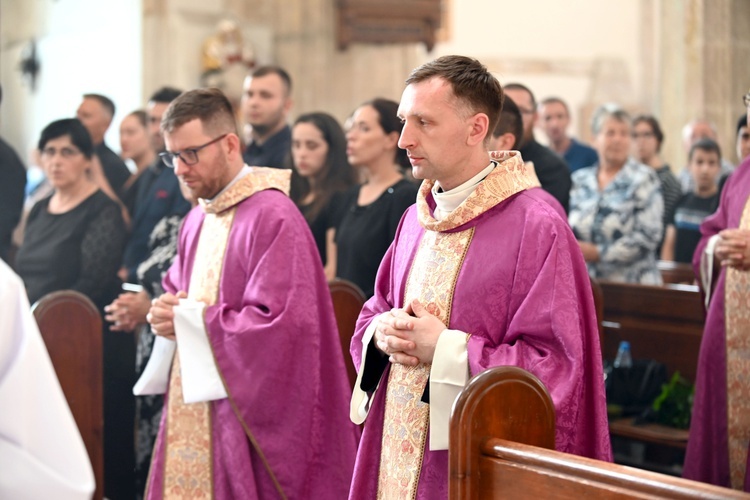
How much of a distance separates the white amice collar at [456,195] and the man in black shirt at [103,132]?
172 inches

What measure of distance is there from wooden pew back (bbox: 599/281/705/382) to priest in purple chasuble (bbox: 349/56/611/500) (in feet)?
9.96

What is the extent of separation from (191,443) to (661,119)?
8.49 m

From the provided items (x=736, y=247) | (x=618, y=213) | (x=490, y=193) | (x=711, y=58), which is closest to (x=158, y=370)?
(x=490, y=193)

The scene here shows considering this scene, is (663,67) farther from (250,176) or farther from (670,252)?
(250,176)

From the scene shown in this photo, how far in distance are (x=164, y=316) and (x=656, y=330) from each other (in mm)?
3059

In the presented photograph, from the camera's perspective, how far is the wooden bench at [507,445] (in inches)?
90.2

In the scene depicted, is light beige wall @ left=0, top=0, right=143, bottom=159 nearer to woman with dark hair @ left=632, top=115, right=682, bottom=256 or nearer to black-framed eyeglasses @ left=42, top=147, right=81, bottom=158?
black-framed eyeglasses @ left=42, top=147, right=81, bottom=158

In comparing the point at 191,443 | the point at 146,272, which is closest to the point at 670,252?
the point at 146,272

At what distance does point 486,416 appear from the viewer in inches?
96.4

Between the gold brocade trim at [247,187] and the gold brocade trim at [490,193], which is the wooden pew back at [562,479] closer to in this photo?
the gold brocade trim at [490,193]

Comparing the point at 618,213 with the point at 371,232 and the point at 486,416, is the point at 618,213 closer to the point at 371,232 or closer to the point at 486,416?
the point at 371,232

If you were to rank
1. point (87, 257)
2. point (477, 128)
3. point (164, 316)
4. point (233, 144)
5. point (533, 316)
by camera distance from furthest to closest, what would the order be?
1. point (87, 257)
2. point (233, 144)
3. point (164, 316)
4. point (477, 128)
5. point (533, 316)

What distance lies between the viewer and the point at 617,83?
15.0 m

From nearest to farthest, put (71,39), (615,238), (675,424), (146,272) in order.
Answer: (146,272) < (675,424) < (615,238) < (71,39)
